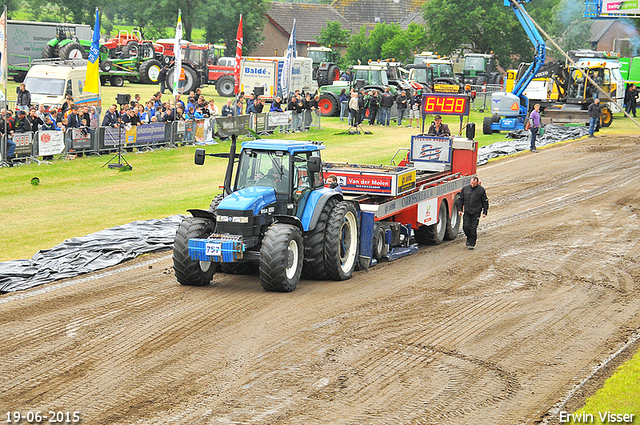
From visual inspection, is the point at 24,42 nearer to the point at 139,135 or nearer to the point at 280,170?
the point at 139,135

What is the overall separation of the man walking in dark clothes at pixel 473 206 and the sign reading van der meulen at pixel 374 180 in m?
1.49

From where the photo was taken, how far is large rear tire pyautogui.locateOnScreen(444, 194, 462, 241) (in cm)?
1689

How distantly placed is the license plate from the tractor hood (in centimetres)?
56

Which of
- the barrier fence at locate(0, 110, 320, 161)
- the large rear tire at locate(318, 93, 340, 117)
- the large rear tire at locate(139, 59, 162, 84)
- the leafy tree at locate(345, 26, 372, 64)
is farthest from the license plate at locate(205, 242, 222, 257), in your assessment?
the leafy tree at locate(345, 26, 372, 64)

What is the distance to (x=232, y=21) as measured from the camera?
66625 millimetres

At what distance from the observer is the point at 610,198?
22250 millimetres

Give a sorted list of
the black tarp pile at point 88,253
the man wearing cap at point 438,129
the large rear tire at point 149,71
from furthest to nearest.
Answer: the large rear tire at point 149,71
the man wearing cap at point 438,129
the black tarp pile at point 88,253

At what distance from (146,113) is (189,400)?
19.7m

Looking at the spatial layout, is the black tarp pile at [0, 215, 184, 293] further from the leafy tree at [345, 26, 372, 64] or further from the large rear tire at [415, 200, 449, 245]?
the leafy tree at [345, 26, 372, 64]

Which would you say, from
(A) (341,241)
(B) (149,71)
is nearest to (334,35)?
(B) (149,71)

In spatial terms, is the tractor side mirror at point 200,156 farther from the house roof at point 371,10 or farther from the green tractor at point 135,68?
the house roof at point 371,10

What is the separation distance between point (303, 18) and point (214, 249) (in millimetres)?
71309

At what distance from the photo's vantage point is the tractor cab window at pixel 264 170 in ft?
39.5

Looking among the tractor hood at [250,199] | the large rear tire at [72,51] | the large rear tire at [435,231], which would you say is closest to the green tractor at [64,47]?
the large rear tire at [72,51]
